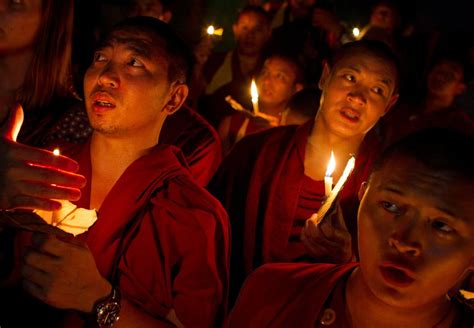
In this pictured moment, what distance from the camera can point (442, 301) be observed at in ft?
5.24

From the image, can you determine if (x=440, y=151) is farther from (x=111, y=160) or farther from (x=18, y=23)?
(x=18, y=23)

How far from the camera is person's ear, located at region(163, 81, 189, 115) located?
92.7 inches

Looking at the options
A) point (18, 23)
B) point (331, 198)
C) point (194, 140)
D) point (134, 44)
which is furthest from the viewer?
point (194, 140)

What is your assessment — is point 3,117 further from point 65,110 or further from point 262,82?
point 262,82

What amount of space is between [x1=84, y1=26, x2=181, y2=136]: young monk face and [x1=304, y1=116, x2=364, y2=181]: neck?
105 cm

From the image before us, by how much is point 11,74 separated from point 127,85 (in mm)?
874

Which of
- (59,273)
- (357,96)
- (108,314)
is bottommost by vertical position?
(108,314)

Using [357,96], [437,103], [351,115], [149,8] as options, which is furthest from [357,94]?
[437,103]

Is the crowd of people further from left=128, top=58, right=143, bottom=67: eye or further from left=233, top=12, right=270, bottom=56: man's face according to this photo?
left=233, top=12, right=270, bottom=56: man's face

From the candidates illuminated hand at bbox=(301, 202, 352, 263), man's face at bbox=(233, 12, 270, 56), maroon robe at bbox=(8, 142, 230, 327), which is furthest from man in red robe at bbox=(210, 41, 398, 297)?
man's face at bbox=(233, 12, 270, 56)

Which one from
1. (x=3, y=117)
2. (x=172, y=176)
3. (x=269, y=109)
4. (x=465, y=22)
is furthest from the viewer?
(x=465, y=22)

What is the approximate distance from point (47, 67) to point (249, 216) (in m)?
1.36

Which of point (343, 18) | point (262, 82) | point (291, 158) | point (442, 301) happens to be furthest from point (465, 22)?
point (442, 301)

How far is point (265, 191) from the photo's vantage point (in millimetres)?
2918
